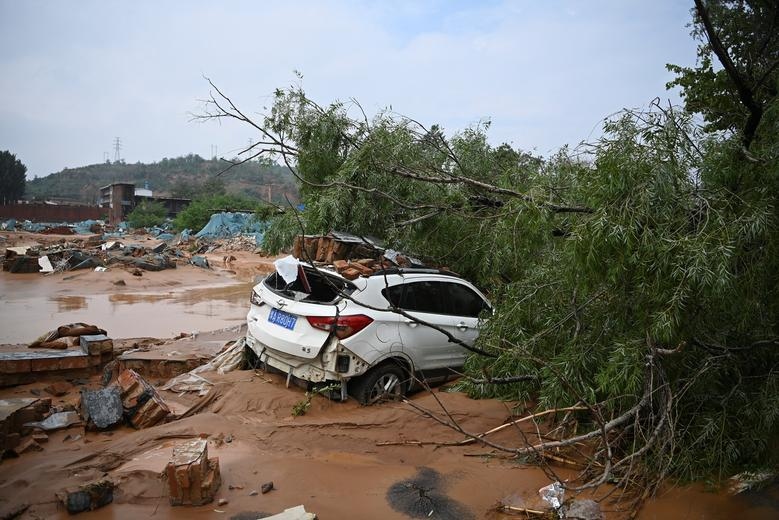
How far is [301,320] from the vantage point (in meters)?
5.59

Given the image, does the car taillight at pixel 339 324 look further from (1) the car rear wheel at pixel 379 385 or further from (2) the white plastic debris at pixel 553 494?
(2) the white plastic debris at pixel 553 494

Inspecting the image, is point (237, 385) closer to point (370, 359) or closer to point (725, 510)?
point (370, 359)

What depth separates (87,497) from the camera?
361 cm

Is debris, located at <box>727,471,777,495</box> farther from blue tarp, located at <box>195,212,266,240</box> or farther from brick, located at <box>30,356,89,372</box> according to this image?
blue tarp, located at <box>195,212,266,240</box>

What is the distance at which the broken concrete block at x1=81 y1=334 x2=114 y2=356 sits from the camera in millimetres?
7078

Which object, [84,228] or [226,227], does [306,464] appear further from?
[84,228]

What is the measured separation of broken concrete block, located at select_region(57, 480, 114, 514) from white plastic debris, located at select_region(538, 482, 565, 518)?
3085 millimetres

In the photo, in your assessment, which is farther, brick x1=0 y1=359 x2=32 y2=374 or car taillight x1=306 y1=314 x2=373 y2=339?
brick x1=0 y1=359 x2=32 y2=374

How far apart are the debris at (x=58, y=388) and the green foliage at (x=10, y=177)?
71.5 meters

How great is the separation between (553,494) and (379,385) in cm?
242

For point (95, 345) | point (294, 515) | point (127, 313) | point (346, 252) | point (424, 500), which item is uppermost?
point (346, 252)

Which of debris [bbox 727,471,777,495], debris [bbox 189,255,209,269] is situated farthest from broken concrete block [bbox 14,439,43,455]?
debris [bbox 189,255,209,269]

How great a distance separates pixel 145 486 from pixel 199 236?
37791 millimetres

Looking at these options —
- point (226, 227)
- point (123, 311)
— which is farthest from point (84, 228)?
point (123, 311)
